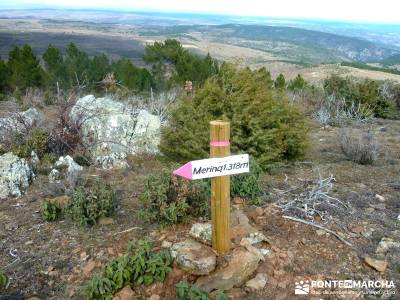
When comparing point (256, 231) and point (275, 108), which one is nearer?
point (256, 231)

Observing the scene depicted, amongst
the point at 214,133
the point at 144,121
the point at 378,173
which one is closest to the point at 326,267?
the point at 214,133

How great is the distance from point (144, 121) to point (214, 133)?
4.79 m

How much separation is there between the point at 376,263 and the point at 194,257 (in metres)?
1.48

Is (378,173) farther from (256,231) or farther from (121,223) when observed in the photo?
(121,223)

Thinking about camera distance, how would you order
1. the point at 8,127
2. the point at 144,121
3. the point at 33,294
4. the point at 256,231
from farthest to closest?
1. the point at 144,121
2. the point at 8,127
3. the point at 256,231
4. the point at 33,294

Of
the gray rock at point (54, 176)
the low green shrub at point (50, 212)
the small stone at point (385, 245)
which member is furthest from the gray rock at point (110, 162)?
the small stone at point (385, 245)

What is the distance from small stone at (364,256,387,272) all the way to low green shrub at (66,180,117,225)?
2393 mm

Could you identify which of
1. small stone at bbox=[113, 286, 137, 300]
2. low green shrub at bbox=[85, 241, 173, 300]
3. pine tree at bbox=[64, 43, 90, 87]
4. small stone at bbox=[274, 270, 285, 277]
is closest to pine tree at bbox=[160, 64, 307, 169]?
small stone at bbox=[274, 270, 285, 277]

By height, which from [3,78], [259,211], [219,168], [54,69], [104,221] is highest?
[219,168]

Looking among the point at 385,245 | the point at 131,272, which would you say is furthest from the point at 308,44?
the point at 131,272

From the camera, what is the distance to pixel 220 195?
3176 millimetres

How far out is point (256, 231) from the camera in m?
3.80

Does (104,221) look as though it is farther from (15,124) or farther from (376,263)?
(15,124)

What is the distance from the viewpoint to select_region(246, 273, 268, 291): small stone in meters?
3.20
